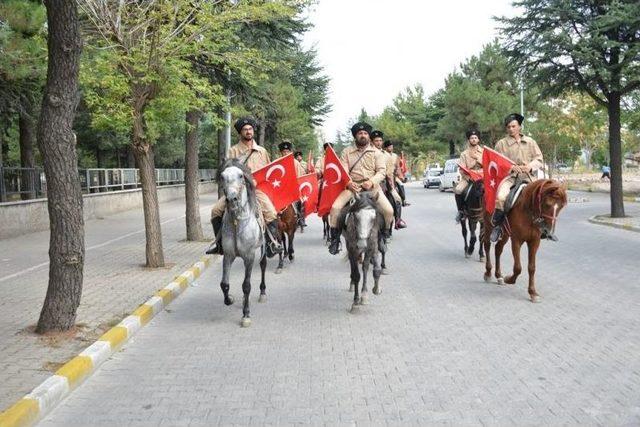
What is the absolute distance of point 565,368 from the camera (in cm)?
585

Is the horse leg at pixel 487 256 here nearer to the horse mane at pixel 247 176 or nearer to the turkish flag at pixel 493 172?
the turkish flag at pixel 493 172

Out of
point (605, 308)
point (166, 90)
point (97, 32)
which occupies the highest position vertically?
point (97, 32)

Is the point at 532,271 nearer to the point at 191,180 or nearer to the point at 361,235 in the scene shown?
the point at 361,235

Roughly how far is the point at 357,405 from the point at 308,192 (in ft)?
25.4

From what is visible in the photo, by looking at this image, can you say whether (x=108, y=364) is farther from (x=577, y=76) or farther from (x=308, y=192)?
(x=577, y=76)

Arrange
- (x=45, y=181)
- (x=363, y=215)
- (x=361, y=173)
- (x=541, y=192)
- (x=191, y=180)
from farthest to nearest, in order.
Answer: (x=191, y=180) → (x=45, y=181) → (x=361, y=173) → (x=541, y=192) → (x=363, y=215)

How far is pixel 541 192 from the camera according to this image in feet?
29.3

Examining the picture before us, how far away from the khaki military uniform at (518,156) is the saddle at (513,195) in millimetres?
77

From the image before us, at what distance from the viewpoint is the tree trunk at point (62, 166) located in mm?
6703

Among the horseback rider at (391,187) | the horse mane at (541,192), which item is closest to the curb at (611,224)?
the horseback rider at (391,187)

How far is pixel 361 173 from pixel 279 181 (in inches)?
50.9

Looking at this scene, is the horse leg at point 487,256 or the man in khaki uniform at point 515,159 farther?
the horse leg at point 487,256

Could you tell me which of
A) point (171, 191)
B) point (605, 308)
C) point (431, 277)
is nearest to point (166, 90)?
point (431, 277)

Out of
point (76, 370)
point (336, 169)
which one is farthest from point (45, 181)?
point (76, 370)
